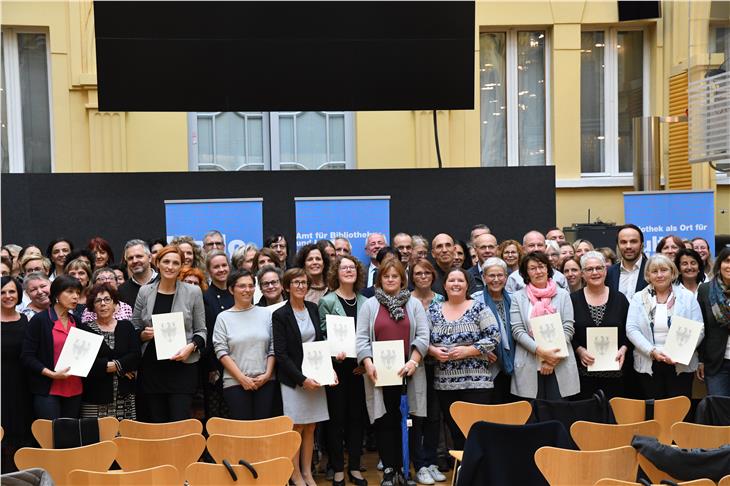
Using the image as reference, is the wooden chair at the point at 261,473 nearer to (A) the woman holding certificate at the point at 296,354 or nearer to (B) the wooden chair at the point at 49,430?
(B) the wooden chair at the point at 49,430

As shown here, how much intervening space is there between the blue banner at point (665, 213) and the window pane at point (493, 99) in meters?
4.51

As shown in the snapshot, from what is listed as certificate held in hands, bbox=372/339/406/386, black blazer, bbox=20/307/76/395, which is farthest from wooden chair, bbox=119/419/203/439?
certificate held in hands, bbox=372/339/406/386

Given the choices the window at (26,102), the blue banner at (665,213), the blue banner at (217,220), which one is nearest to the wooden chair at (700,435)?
the blue banner at (665,213)

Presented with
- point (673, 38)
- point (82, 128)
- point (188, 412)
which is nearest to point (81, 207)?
point (82, 128)

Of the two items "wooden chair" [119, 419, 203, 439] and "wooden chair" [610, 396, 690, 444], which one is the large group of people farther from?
"wooden chair" [119, 419, 203, 439]

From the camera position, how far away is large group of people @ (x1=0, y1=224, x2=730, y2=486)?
5.92 m

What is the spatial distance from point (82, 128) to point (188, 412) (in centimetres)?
811

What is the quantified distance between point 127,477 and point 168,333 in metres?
2.13

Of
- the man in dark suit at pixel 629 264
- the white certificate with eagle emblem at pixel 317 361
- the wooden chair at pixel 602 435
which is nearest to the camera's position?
the wooden chair at pixel 602 435

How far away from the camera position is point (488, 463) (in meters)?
4.77

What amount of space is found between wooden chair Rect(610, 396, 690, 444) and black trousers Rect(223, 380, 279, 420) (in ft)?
7.76

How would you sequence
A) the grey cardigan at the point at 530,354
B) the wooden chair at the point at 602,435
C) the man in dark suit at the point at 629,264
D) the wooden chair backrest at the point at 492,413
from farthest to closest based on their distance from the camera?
the man in dark suit at the point at 629,264, the grey cardigan at the point at 530,354, the wooden chair backrest at the point at 492,413, the wooden chair at the point at 602,435

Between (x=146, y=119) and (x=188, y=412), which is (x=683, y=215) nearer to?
(x=188, y=412)

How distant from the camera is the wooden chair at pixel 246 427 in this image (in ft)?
16.9
